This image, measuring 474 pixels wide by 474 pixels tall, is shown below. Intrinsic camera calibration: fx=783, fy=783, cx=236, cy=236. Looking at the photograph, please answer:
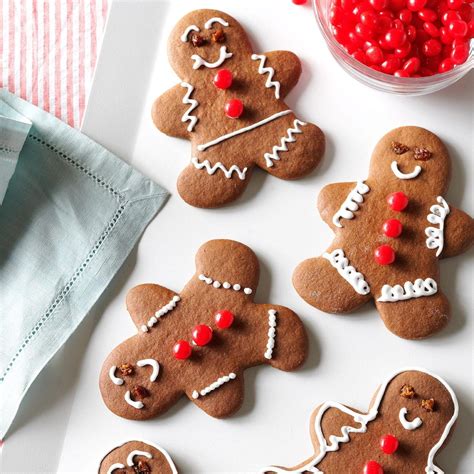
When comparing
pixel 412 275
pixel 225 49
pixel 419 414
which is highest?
pixel 225 49

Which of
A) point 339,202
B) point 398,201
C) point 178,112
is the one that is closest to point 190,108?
point 178,112

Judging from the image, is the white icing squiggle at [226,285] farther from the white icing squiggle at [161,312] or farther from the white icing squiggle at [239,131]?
the white icing squiggle at [239,131]

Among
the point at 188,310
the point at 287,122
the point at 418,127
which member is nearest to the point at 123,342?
the point at 188,310

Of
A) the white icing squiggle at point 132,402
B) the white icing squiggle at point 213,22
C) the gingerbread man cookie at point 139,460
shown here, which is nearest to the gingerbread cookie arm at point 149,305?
the white icing squiggle at point 132,402

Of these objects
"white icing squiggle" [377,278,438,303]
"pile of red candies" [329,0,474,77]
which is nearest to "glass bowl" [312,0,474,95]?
"pile of red candies" [329,0,474,77]

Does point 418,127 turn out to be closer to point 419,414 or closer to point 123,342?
point 419,414

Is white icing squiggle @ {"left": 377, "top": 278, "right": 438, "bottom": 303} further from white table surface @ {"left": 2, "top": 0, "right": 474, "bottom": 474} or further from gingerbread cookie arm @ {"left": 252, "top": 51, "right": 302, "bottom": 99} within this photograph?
gingerbread cookie arm @ {"left": 252, "top": 51, "right": 302, "bottom": 99}
